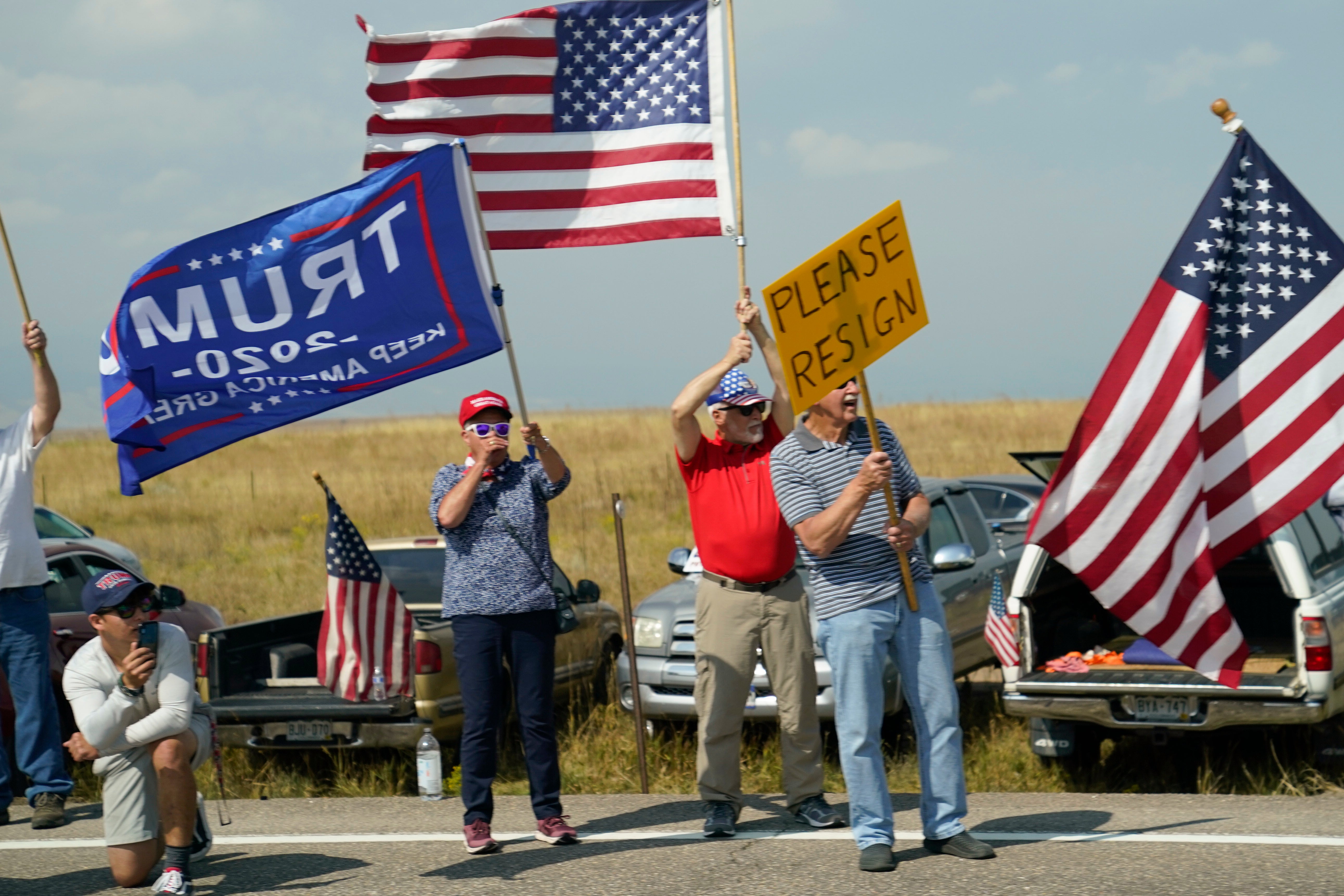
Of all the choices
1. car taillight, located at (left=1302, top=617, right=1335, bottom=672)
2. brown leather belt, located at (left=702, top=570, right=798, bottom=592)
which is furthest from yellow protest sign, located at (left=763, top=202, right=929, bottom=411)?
car taillight, located at (left=1302, top=617, right=1335, bottom=672)

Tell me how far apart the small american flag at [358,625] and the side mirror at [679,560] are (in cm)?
175

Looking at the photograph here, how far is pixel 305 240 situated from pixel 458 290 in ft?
2.67

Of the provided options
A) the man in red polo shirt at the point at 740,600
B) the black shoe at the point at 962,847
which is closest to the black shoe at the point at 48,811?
the man in red polo shirt at the point at 740,600

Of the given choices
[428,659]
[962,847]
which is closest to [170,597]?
[428,659]

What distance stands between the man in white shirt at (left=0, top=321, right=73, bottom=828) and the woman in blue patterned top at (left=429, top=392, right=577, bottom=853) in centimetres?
239

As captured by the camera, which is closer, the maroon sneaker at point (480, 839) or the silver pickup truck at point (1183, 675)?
the maroon sneaker at point (480, 839)

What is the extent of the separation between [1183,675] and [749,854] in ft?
9.16

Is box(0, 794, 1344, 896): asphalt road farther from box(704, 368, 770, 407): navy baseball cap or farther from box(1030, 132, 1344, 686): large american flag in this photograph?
box(704, 368, 770, 407): navy baseball cap

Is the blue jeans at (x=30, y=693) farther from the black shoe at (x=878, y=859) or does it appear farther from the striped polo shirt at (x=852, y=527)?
the black shoe at (x=878, y=859)

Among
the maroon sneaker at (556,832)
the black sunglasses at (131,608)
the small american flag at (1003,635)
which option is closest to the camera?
the black sunglasses at (131,608)

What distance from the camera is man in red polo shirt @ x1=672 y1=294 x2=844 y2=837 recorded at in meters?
6.61

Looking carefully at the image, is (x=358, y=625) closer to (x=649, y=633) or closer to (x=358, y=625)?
(x=358, y=625)

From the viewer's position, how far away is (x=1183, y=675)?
303 inches

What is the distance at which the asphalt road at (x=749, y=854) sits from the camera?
18.6 ft
